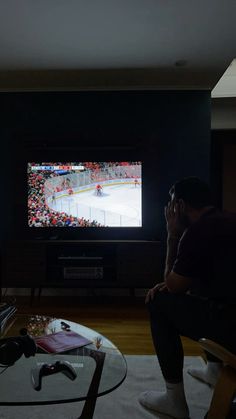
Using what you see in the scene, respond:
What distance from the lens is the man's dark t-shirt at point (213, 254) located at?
1.38 m

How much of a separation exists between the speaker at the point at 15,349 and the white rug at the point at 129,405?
0.40m

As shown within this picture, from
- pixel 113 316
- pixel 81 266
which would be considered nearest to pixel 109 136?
pixel 81 266

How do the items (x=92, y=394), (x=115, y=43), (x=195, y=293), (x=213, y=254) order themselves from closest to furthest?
(x=92, y=394), (x=213, y=254), (x=195, y=293), (x=115, y=43)

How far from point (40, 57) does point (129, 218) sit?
1732 mm

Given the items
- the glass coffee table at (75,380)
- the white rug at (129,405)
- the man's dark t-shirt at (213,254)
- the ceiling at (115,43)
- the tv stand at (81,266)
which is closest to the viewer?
the glass coffee table at (75,380)

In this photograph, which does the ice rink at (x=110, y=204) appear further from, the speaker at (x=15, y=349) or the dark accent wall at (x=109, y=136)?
the speaker at (x=15, y=349)

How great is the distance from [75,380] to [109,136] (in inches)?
111

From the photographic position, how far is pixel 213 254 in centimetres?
140

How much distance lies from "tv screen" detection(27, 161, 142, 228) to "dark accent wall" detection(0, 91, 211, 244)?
0.12 meters

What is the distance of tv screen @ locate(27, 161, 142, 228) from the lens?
11.6ft

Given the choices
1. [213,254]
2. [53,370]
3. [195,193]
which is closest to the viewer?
[53,370]

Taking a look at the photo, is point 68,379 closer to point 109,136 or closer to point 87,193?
point 87,193

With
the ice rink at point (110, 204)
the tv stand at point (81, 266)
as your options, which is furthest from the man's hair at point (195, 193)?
the ice rink at point (110, 204)

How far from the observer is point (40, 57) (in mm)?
3027
